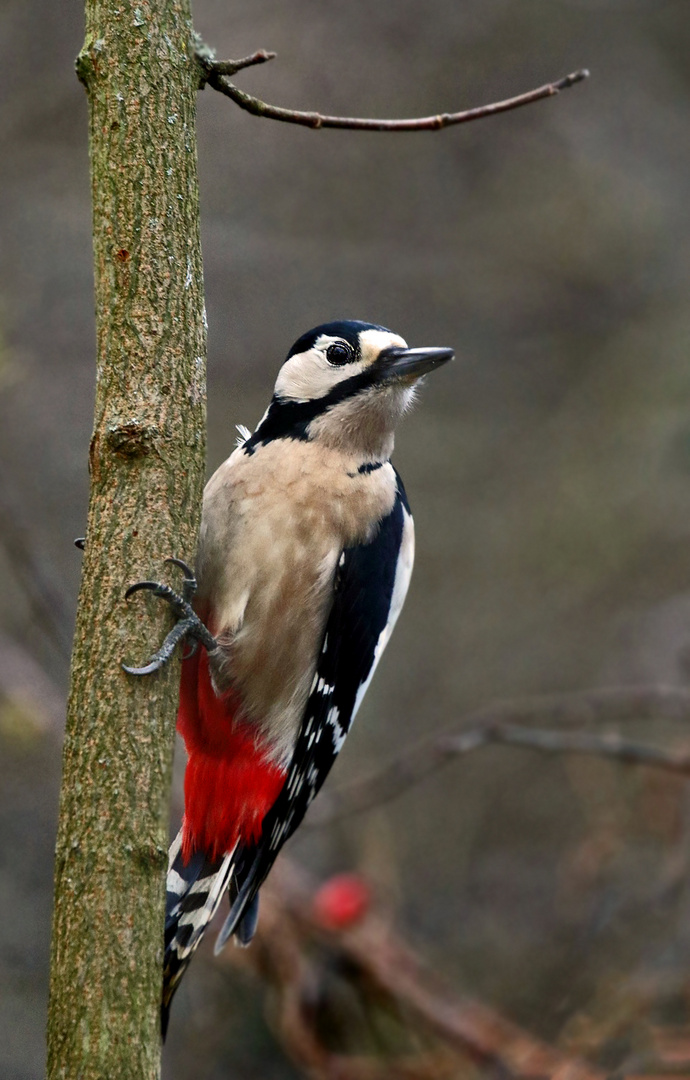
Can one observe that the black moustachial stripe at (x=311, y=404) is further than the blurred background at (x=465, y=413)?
No

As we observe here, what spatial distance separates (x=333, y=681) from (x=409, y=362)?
861 mm

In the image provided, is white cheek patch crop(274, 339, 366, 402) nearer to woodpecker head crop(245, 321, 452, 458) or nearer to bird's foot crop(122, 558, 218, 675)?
woodpecker head crop(245, 321, 452, 458)

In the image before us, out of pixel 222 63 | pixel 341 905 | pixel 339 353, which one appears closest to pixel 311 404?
pixel 339 353

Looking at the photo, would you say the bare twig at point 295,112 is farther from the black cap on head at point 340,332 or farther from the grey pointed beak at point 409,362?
the black cap on head at point 340,332

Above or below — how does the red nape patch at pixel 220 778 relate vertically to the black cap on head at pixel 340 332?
below

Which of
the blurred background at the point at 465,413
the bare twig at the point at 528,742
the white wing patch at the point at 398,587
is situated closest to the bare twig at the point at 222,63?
the white wing patch at the point at 398,587

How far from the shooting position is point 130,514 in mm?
2166

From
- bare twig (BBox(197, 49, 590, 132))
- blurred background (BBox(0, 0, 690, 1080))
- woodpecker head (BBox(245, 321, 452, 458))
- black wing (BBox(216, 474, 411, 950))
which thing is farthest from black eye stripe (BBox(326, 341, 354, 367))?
blurred background (BBox(0, 0, 690, 1080))

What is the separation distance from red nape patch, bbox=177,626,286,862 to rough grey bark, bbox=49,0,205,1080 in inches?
41.8

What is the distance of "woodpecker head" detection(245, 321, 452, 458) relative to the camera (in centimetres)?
318

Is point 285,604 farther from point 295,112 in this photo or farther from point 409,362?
point 295,112

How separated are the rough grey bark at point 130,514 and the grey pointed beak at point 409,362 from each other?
94cm

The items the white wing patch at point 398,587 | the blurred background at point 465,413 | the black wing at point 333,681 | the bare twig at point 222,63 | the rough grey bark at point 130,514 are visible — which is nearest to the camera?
the rough grey bark at point 130,514

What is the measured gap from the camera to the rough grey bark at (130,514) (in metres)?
2.02
